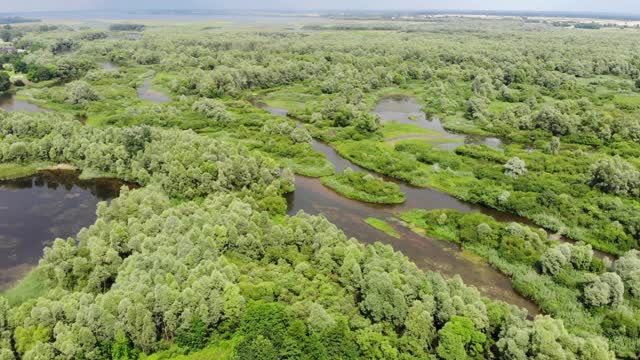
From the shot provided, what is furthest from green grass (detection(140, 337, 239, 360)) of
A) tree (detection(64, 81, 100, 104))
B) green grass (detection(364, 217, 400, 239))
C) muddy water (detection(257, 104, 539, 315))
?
tree (detection(64, 81, 100, 104))

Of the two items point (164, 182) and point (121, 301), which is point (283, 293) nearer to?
point (121, 301)

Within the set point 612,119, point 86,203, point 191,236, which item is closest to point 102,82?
point 86,203

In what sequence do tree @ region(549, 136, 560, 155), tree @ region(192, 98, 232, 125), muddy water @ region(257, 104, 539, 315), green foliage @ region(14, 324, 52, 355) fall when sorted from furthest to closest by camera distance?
tree @ region(192, 98, 232, 125), tree @ region(549, 136, 560, 155), muddy water @ region(257, 104, 539, 315), green foliage @ region(14, 324, 52, 355)

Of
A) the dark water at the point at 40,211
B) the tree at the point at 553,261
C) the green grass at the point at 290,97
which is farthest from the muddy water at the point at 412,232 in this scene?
the green grass at the point at 290,97

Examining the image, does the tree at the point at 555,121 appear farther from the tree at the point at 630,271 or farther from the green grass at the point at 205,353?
the green grass at the point at 205,353

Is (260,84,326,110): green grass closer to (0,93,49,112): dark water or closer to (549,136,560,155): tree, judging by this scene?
(0,93,49,112): dark water


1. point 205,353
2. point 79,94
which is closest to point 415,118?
point 79,94
